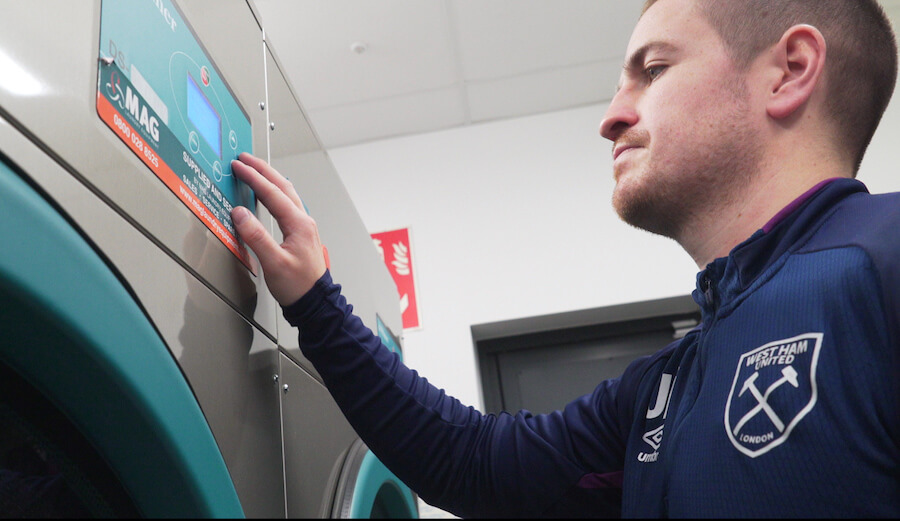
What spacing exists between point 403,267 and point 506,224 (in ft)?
1.49

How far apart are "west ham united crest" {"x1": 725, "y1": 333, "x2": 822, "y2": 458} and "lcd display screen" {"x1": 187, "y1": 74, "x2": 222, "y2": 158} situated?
53cm

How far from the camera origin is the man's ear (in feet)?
2.81

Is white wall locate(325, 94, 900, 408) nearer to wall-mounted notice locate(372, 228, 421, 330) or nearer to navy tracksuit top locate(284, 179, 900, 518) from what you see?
wall-mounted notice locate(372, 228, 421, 330)

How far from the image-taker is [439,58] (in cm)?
252

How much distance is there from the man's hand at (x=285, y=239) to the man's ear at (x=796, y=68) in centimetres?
60

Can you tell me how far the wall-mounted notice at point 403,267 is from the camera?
264 cm

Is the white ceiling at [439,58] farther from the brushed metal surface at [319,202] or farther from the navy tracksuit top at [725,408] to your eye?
the navy tracksuit top at [725,408]

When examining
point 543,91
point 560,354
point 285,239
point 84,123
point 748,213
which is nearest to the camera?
point 84,123

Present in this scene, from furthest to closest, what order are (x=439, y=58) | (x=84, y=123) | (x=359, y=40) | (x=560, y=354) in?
(x=560, y=354) → (x=439, y=58) → (x=359, y=40) → (x=84, y=123)

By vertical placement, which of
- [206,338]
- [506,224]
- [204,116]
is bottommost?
[206,338]

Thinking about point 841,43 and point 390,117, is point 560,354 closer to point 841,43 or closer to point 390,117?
point 390,117

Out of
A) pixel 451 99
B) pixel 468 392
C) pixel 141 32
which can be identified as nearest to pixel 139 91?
pixel 141 32

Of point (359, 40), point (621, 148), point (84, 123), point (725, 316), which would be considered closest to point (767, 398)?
point (725, 316)

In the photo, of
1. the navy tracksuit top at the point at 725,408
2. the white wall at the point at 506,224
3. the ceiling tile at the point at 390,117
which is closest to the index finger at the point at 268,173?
the navy tracksuit top at the point at 725,408
